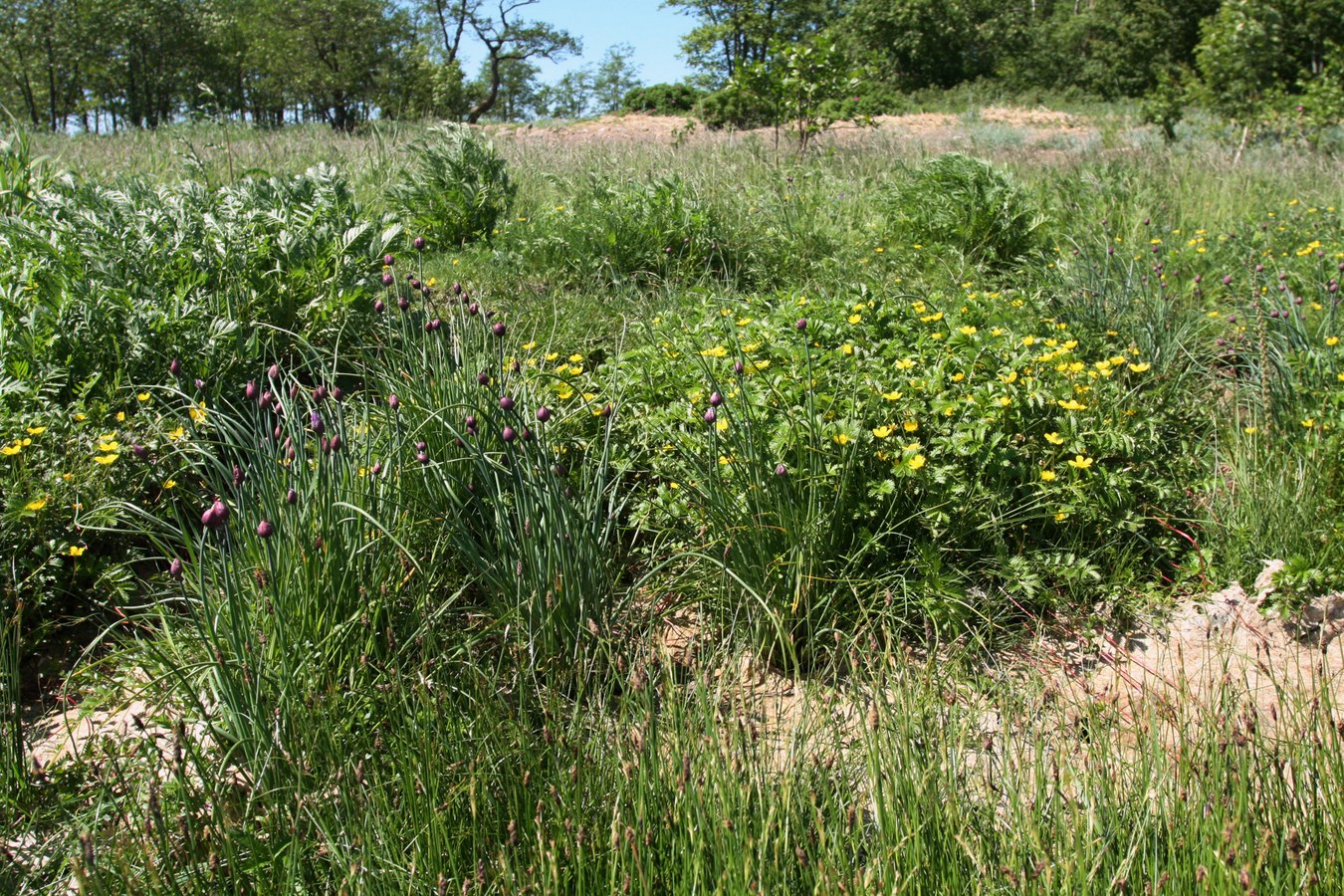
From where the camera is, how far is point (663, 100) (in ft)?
102

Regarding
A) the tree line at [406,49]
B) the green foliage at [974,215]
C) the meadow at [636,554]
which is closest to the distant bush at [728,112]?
the tree line at [406,49]

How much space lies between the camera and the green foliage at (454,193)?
644 cm

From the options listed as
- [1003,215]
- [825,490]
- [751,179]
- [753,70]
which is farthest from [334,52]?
[825,490]

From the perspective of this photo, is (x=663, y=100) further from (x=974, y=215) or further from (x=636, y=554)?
(x=636, y=554)

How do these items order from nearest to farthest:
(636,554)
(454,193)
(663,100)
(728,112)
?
1. (636,554)
2. (454,193)
3. (728,112)
4. (663,100)

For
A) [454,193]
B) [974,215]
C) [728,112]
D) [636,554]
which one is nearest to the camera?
[636,554]

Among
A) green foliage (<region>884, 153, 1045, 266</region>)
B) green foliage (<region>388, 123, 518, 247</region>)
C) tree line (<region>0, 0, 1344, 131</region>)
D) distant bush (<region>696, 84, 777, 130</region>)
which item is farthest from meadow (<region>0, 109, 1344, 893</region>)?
tree line (<region>0, 0, 1344, 131</region>)

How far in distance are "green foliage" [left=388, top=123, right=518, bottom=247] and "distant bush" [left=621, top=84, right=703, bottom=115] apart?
79.0 feet

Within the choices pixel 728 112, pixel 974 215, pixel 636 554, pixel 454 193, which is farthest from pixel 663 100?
pixel 636 554

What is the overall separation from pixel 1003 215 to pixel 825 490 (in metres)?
3.72

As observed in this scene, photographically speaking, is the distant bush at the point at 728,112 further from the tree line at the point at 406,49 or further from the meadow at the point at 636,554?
the meadow at the point at 636,554

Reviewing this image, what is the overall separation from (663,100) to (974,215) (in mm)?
26941

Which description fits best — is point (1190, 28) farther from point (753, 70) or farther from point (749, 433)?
point (749, 433)

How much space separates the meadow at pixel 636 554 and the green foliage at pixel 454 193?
815 millimetres
